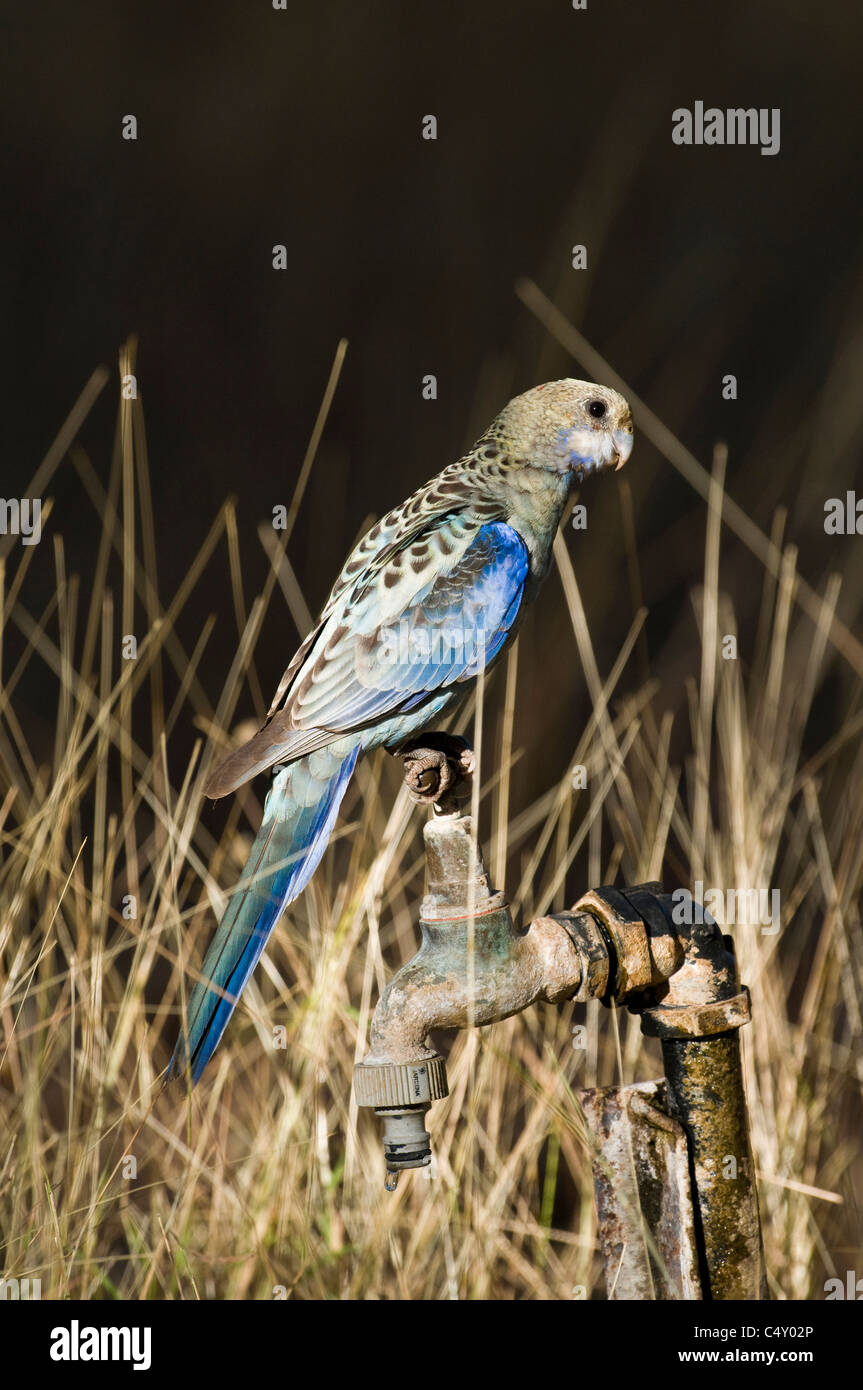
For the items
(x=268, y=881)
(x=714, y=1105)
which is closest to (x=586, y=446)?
(x=268, y=881)

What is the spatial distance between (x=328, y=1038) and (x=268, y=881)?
64cm

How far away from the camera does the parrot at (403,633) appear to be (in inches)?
65.4

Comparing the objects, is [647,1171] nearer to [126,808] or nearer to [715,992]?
[715,992]

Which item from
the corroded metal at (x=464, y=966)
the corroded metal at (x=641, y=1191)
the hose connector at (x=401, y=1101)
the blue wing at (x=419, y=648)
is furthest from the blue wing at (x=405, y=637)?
the corroded metal at (x=641, y=1191)

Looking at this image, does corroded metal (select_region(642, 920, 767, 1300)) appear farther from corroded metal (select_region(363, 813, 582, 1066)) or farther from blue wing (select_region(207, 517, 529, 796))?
blue wing (select_region(207, 517, 529, 796))

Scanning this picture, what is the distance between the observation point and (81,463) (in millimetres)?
2840

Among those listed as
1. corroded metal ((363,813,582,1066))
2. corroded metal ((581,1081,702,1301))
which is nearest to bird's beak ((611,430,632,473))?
corroded metal ((363,813,582,1066))

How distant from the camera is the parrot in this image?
1.66 metres

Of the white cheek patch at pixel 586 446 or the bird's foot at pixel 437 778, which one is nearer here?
the bird's foot at pixel 437 778

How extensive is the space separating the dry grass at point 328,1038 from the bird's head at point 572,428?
328mm

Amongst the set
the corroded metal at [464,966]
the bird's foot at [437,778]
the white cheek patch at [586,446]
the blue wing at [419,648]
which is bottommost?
the corroded metal at [464,966]

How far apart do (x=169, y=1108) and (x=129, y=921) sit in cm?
62

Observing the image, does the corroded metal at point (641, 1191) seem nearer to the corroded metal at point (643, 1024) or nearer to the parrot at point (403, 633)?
the corroded metal at point (643, 1024)

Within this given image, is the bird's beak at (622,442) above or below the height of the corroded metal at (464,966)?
above
